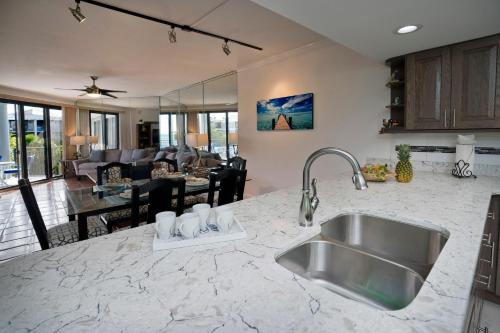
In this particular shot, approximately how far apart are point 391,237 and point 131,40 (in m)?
3.75

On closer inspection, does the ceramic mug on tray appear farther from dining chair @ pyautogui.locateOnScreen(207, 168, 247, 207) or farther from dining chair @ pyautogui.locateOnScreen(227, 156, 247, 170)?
dining chair @ pyautogui.locateOnScreen(227, 156, 247, 170)

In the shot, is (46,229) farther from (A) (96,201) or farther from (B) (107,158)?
(B) (107,158)

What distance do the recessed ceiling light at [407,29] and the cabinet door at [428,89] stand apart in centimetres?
53

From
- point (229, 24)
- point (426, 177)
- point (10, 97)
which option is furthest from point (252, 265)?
point (10, 97)

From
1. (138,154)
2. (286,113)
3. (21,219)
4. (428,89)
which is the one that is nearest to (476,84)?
(428,89)

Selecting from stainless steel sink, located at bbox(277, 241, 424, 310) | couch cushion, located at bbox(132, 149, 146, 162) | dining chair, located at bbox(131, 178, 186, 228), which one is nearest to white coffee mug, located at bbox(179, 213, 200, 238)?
stainless steel sink, located at bbox(277, 241, 424, 310)

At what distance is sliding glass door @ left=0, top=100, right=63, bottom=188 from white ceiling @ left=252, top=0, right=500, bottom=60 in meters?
7.85

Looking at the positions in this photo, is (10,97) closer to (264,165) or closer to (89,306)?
(264,165)

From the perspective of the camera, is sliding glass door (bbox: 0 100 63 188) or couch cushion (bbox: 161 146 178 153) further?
couch cushion (bbox: 161 146 178 153)

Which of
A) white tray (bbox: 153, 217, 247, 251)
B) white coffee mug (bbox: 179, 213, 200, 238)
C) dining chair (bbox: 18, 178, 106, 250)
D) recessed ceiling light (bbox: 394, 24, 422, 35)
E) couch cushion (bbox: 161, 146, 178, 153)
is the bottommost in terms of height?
dining chair (bbox: 18, 178, 106, 250)

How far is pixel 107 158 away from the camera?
8719 mm

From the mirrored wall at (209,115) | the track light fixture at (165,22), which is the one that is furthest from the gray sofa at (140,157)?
the track light fixture at (165,22)

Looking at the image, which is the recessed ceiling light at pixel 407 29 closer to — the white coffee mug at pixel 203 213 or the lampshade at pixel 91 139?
the white coffee mug at pixel 203 213

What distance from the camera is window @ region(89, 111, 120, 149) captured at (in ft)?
31.6
